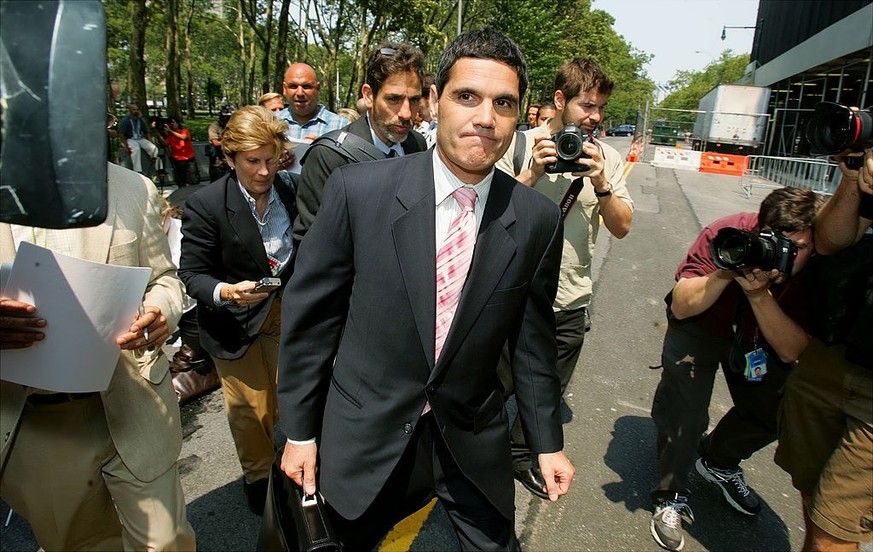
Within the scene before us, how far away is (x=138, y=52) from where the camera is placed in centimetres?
1392

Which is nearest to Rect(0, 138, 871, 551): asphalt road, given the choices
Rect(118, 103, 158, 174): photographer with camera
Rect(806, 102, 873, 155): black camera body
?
Rect(806, 102, 873, 155): black camera body

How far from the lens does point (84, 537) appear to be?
1.92 m

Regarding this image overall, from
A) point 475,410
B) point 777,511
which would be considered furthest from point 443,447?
point 777,511

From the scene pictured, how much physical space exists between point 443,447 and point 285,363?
60 cm

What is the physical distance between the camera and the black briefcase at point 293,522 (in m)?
1.65

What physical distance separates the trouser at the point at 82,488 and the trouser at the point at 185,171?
36.9 ft

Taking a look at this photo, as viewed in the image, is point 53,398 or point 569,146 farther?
point 569,146

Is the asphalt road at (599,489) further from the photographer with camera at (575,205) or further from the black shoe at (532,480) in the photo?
the photographer with camera at (575,205)

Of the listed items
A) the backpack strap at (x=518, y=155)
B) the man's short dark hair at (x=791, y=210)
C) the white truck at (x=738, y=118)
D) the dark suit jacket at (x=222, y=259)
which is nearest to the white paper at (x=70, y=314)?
the dark suit jacket at (x=222, y=259)

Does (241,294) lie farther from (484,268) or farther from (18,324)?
(484,268)

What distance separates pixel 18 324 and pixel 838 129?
257cm

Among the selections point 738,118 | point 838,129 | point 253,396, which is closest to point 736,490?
point 838,129

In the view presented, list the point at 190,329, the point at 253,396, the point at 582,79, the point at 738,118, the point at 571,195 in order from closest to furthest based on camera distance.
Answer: the point at 253,396 → the point at 571,195 → the point at 582,79 → the point at 190,329 → the point at 738,118

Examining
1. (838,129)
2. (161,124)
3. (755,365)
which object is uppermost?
(161,124)
